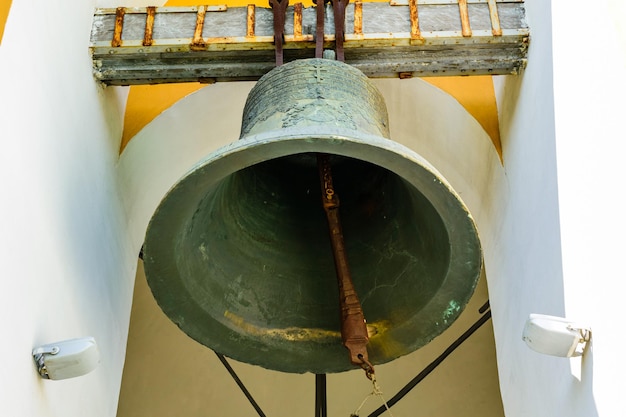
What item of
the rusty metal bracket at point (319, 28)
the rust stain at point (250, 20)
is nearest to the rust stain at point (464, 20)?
the rusty metal bracket at point (319, 28)

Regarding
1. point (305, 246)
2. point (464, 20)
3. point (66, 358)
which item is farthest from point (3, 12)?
point (464, 20)

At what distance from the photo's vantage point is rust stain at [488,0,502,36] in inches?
129

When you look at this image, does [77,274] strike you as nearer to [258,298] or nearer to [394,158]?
[258,298]

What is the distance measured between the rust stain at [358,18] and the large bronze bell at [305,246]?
377mm

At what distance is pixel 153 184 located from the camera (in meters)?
3.76

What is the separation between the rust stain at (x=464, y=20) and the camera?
10.7 ft

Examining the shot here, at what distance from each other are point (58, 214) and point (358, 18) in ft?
3.45

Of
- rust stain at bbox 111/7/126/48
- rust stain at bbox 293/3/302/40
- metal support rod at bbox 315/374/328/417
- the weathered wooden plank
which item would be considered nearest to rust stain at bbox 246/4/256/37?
the weathered wooden plank

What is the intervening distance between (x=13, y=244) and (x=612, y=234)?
1.30 meters

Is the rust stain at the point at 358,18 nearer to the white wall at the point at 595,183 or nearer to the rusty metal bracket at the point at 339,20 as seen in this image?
the rusty metal bracket at the point at 339,20

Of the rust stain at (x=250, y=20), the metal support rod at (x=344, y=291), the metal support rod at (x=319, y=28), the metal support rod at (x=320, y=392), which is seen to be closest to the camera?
the metal support rod at (x=344, y=291)

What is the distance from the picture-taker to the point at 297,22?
3.21 meters

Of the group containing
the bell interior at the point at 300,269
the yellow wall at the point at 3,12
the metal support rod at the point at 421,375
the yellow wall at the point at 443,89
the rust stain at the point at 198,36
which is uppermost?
the rust stain at the point at 198,36

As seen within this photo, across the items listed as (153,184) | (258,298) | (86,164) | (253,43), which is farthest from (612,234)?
(153,184)
